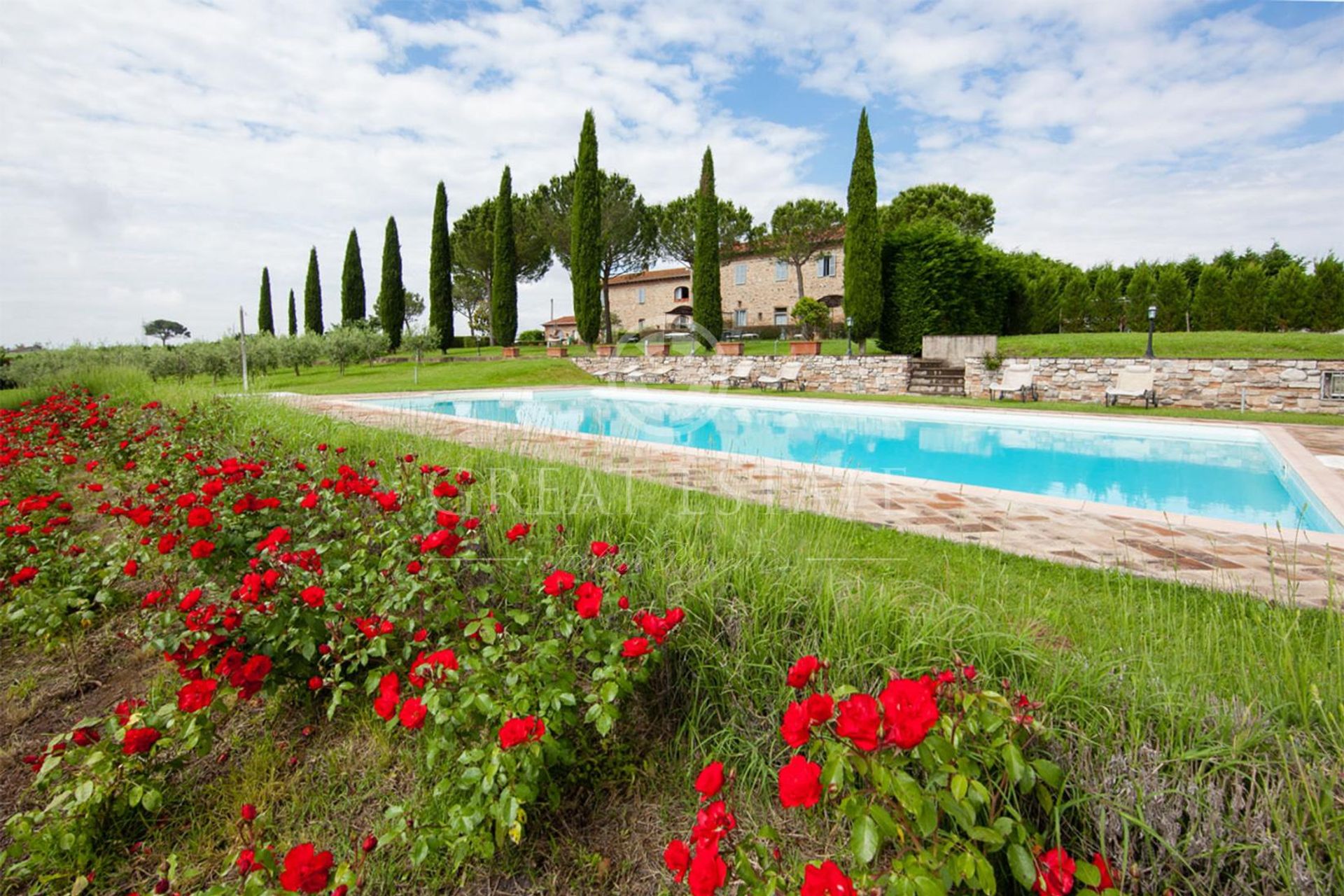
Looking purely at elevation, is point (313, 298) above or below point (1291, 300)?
above

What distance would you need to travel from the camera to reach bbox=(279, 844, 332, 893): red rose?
3.19 feet

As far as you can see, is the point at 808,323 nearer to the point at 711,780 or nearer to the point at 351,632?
the point at 351,632

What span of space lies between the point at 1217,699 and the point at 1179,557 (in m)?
2.08

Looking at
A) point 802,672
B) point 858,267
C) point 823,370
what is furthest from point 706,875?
point 858,267

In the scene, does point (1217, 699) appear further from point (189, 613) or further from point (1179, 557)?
point (189, 613)


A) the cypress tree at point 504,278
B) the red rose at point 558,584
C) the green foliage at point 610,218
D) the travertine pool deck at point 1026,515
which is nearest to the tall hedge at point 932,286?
the travertine pool deck at point 1026,515

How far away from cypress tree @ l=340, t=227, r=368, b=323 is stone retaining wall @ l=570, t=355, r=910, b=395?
16.0m

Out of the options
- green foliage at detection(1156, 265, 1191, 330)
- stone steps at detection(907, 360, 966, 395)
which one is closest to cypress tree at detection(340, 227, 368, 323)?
stone steps at detection(907, 360, 966, 395)

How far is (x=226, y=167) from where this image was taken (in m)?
9.66

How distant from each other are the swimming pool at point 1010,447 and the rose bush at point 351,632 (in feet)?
5.65

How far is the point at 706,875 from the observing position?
0.86 metres

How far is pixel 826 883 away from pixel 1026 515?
3.47 metres

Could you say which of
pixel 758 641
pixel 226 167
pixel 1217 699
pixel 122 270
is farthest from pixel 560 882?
pixel 122 270

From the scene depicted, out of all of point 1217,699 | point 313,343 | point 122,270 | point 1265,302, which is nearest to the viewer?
point 1217,699
